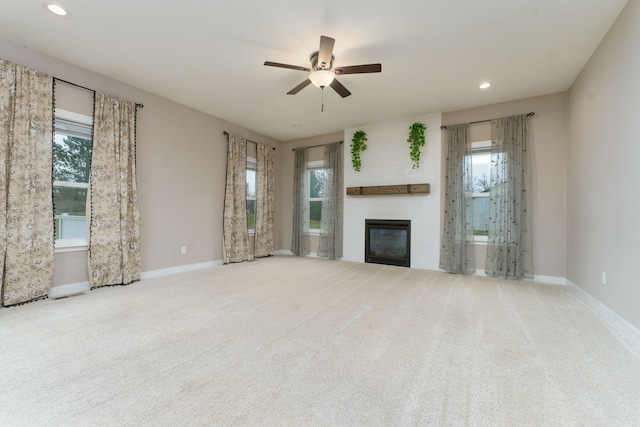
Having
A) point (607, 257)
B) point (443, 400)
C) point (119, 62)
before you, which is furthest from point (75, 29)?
point (607, 257)

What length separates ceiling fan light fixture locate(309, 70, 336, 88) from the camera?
283 centimetres

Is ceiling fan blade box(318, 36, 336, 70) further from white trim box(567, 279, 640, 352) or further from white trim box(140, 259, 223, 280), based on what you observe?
white trim box(140, 259, 223, 280)

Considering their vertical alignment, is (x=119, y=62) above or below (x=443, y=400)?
above

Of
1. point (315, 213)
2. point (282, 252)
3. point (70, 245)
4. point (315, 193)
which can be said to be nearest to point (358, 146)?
point (315, 193)

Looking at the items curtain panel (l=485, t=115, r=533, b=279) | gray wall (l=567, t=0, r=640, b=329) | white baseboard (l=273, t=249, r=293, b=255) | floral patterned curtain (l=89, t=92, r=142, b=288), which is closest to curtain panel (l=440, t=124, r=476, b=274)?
curtain panel (l=485, t=115, r=533, b=279)

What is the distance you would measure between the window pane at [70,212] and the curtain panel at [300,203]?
12.7 ft

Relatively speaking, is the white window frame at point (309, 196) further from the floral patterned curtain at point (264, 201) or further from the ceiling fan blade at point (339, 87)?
the ceiling fan blade at point (339, 87)

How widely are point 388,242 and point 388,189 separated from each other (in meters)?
1.07

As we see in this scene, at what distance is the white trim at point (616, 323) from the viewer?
2.12 meters

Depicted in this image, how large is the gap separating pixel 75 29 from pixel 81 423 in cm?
347

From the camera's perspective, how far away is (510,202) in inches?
167

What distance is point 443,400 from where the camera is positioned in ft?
4.75

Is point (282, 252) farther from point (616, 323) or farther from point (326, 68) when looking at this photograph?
point (616, 323)

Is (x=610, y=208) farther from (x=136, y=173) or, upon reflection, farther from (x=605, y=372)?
(x=136, y=173)
